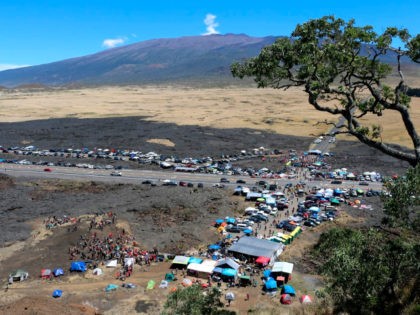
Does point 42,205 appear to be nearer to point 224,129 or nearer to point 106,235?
point 106,235

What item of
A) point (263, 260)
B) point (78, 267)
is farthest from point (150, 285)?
point (263, 260)

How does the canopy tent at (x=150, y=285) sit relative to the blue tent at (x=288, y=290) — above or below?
above

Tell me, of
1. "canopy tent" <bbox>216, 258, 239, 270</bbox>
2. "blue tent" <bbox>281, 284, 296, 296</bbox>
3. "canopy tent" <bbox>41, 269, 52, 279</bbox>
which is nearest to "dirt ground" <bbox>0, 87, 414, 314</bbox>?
"canopy tent" <bbox>41, 269, 52, 279</bbox>

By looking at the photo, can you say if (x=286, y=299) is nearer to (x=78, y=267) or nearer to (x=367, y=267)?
(x=367, y=267)

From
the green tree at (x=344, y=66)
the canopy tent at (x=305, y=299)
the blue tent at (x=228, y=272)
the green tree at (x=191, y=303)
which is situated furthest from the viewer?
the blue tent at (x=228, y=272)

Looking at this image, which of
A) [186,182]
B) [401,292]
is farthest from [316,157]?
[401,292]

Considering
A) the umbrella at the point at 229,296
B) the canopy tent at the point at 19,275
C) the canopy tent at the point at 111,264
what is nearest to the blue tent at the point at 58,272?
the canopy tent at the point at 19,275

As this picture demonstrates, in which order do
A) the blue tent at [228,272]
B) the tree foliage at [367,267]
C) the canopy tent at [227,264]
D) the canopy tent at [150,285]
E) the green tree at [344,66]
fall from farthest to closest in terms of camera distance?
the canopy tent at [227,264] < the blue tent at [228,272] < the canopy tent at [150,285] < the green tree at [344,66] < the tree foliage at [367,267]

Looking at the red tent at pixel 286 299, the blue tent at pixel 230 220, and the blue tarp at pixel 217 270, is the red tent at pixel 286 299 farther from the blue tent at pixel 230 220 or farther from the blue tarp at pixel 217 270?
the blue tent at pixel 230 220
